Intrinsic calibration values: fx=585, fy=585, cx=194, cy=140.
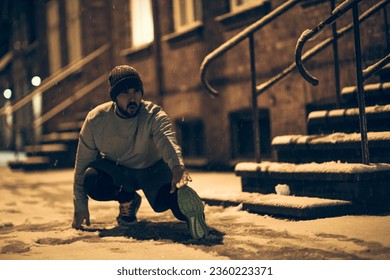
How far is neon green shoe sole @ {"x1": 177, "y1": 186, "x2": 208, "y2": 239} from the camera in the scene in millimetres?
3725

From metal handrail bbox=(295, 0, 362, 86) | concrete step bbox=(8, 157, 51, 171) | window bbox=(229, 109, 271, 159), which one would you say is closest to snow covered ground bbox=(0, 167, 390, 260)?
metal handrail bbox=(295, 0, 362, 86)

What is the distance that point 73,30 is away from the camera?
14.6 metres

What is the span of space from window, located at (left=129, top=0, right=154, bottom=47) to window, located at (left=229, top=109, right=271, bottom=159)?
322 cm

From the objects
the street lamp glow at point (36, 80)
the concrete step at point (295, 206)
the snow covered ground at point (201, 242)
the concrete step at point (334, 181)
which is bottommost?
the snow covered ground at point (201, 242)

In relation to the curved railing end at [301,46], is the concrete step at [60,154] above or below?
below

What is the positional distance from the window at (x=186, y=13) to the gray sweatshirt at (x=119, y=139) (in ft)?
17.9

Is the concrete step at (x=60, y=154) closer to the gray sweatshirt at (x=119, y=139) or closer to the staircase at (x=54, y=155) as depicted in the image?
the staircase at (x=54, y=155)

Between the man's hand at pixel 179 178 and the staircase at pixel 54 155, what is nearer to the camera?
the man's hand at pixel 179 178

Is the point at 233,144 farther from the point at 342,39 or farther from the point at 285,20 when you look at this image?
the point at 342,39

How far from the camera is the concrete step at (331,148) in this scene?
463 centimetres

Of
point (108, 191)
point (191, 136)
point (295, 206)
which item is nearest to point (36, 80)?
point (191, 136)

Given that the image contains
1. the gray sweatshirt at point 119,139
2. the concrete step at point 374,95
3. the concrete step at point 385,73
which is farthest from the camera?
the concrete step at point 385,73

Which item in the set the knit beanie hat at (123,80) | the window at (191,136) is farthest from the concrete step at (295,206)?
the window at (191,136)
